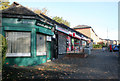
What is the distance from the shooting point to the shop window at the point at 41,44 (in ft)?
36.1

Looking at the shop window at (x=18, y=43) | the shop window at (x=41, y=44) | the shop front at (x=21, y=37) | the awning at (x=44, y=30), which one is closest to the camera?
the shop front at (x=21, y=37)

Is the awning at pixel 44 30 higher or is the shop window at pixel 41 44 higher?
the awning at pixel 44 30

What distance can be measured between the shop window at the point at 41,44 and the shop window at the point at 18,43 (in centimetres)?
106

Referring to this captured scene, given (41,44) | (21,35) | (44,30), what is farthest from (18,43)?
(44,30)


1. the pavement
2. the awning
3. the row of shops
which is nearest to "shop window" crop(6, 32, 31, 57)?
the row of shops

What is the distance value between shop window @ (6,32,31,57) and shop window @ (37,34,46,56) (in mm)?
1062

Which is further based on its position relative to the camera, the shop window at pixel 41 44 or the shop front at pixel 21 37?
the shop window at pixel 41 44

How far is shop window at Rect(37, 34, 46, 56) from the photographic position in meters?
11.0

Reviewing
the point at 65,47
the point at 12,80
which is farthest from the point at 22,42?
the point at 65,47

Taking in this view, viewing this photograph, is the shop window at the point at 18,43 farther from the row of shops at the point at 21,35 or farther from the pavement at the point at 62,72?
the pavement at the point at 62,72

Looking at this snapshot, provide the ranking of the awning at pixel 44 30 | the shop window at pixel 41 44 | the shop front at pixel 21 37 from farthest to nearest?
the shop window at pixel 41 44 < the awning at pixel 44 30 < the shop front at pixel 21 37

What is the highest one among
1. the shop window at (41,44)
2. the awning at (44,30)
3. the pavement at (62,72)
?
the awning at (44,30)

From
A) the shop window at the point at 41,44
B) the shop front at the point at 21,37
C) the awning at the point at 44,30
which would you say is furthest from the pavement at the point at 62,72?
the awning at the point at 44,30

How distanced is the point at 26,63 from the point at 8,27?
10.8ft
